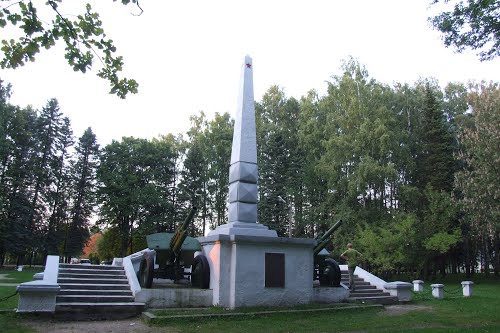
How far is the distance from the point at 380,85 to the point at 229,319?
2705 centimetres

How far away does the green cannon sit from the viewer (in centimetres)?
1337

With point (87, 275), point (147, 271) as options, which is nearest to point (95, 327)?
point (147, 271)

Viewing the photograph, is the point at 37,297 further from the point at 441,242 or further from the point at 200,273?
the point at 441,242

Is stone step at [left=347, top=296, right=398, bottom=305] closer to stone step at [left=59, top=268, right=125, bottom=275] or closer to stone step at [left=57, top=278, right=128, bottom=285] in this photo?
stone step at [left=57, top=278, right=128, bottom=285]

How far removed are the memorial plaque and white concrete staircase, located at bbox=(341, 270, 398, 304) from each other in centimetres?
276

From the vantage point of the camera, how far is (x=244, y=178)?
12.4m

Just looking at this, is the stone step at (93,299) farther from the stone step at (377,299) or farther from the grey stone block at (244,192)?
the stone step at (377,299)

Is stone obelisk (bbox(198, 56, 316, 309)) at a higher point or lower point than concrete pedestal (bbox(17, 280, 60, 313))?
higher

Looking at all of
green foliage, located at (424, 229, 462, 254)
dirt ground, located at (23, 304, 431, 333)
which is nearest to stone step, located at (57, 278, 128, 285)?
dirt ground, located at (23, 304, 431, 333)

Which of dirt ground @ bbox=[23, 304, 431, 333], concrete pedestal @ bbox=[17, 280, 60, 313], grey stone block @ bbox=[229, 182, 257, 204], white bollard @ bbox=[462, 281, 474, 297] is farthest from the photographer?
white bollard @ bbox=[462, 281, 474, 297]

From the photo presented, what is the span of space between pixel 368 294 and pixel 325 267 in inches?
69.5

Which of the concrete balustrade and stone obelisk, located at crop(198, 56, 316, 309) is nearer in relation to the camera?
the concrete balustrade

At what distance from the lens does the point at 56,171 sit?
41000 millimetres

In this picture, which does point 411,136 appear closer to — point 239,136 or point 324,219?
point 324,219
